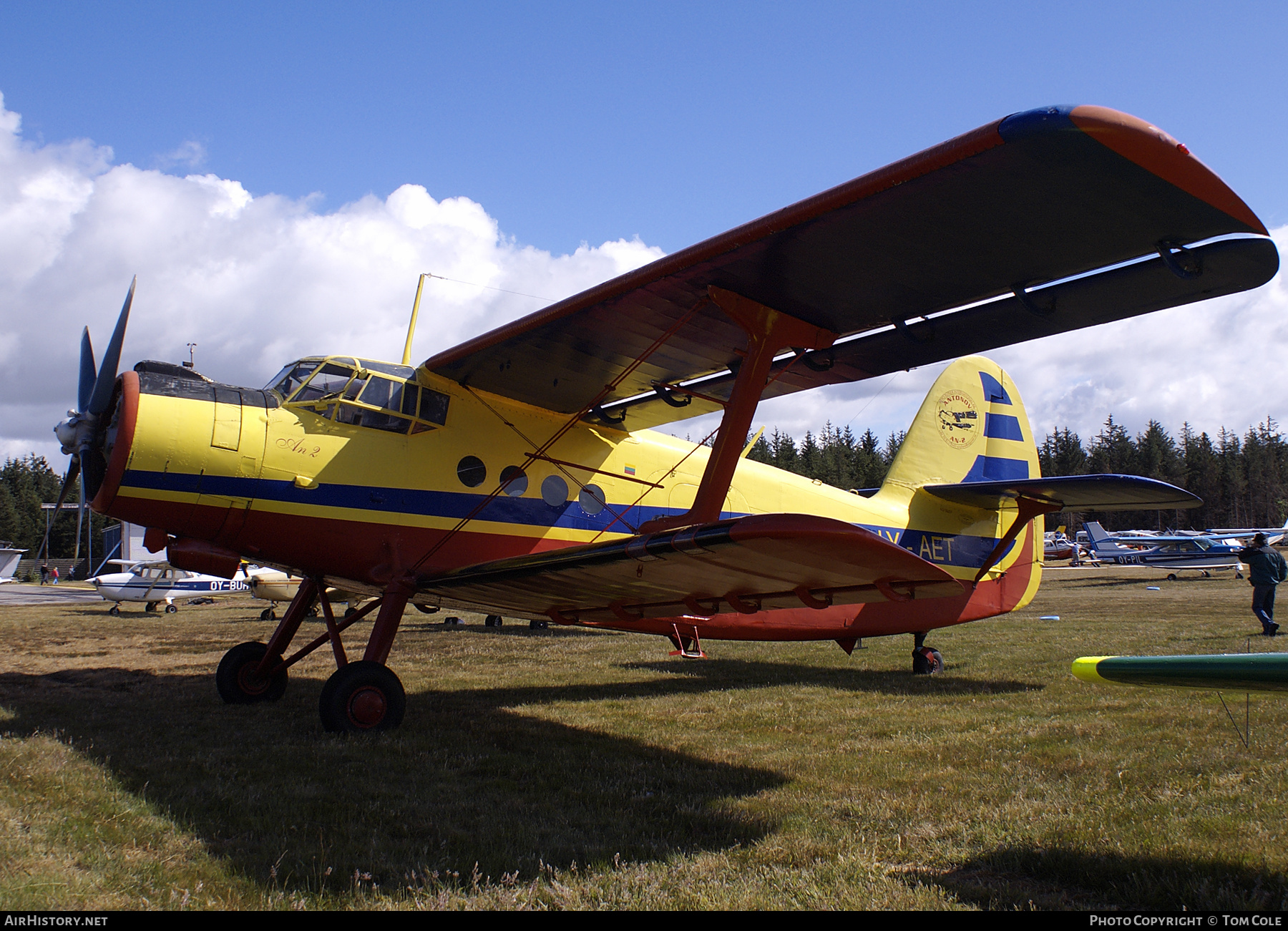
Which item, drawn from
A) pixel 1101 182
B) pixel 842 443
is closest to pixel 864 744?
pixel 1101 182

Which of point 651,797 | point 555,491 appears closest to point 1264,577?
point 555,491

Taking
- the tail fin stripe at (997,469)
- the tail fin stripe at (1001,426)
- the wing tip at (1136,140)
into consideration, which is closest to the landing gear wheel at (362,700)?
the wing tip at (1136,140)

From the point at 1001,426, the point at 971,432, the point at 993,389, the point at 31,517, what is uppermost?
→ the point at 993,389

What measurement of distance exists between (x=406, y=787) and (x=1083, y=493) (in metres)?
6.73

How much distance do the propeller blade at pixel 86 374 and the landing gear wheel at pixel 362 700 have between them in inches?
129

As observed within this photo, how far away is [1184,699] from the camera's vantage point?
6.47 m

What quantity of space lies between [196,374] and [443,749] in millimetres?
3604

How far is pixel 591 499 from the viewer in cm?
725

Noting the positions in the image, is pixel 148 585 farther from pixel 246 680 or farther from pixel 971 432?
pixel 971 432

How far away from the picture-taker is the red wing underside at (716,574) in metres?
3.55

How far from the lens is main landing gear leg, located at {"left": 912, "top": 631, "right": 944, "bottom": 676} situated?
9.14m

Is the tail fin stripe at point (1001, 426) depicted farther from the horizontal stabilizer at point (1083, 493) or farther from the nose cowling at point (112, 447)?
the nose cowling at point (112, 447)

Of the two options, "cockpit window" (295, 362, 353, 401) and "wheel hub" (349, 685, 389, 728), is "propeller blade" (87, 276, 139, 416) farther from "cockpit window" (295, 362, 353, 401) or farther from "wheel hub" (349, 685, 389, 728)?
"wheel hub" (349, 685, 389, 728)

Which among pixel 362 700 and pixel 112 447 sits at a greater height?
pixel 112 447
